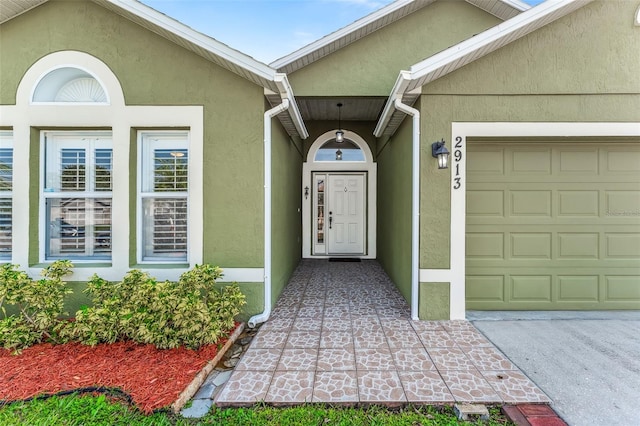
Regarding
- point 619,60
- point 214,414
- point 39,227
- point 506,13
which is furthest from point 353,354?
point 506,13

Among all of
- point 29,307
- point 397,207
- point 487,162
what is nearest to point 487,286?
point 487,162

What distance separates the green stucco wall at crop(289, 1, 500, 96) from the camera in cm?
485

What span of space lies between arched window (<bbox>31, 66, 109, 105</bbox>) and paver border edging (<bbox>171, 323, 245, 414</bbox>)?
11.2 feet

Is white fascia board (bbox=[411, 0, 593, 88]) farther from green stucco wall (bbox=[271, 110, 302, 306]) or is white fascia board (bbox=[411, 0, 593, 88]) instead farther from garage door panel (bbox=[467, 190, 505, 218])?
green stucco wall (bbox=[271, 110, 302, 306])

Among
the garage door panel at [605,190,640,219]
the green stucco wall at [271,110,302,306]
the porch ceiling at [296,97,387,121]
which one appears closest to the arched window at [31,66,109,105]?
the green stucco wall at [271,110,302,306]

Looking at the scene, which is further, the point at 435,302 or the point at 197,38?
the point at 435,302

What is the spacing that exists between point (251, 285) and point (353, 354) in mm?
1581

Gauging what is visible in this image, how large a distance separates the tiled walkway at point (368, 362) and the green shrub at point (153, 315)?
1.77 feet

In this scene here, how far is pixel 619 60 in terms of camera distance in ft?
11.7

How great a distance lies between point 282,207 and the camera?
4973 mm

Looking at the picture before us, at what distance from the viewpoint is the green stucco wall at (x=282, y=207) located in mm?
4289

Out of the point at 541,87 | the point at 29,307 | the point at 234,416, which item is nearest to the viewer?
the point at 234,416

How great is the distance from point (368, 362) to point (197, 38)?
4062 millimetres

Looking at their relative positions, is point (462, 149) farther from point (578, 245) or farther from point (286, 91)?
point (286, 91)
